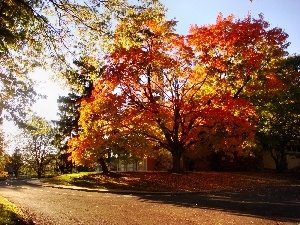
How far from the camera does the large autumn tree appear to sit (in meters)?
23.6

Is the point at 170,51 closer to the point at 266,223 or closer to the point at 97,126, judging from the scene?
the point at 97,126

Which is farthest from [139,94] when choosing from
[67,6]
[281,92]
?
[67,6]

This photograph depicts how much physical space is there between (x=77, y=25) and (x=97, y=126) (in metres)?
14.5

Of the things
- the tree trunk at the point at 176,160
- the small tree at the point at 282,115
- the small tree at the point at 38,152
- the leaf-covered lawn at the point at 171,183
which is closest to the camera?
the leaf-covered lawn at the point at 171,183

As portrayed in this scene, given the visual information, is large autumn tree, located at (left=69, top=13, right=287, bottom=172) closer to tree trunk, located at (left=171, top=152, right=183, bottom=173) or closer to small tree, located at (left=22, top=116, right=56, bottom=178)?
tree trunk, located at (left=171, top=152, right=183, bottom=173)

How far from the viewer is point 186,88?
26062mm

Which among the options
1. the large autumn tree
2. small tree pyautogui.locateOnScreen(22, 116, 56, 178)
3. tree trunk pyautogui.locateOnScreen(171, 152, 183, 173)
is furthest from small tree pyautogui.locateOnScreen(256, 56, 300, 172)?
small tree pyautogui.locateOnScreen(22, 116, 56, 178)

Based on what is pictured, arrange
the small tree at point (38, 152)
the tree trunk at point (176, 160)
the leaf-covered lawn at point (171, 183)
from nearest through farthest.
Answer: the leaf-covered lawn at point (171, 183) < the tree trunk at point (176, 160) < the small tree at point (38, 152)

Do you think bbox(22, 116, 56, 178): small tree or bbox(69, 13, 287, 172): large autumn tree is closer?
bbox(69, 13, 287, 172): large autumn tree

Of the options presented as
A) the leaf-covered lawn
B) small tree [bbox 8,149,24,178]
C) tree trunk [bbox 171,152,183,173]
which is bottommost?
the leaf-covered lawn

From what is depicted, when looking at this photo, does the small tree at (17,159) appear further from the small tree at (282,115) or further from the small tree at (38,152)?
the small tree at (282,115)

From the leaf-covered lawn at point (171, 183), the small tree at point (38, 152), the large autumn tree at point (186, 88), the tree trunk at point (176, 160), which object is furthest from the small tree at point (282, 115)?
the small tree at point (38, 152)

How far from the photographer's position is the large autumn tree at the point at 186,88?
2364 cm

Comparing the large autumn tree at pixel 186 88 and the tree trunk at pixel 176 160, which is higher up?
the large autumn tree at pixel 186 88
